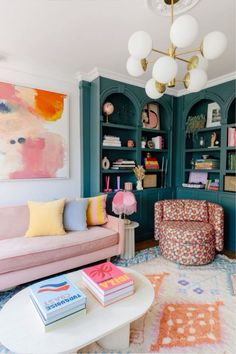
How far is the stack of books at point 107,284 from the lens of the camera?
4.62 ft

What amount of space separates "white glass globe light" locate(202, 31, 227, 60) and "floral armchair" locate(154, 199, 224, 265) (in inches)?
75.3

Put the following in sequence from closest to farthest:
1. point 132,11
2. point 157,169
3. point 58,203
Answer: point 132,11
point 58,203
point 157,169

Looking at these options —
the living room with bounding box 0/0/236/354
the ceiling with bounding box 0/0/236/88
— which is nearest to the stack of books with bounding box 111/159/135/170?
the living room with bounding box 0/0/236/354

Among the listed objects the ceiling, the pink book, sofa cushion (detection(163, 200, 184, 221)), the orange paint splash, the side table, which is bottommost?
the side table

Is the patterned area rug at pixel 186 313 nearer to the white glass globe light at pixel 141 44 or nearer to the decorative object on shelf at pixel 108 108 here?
the white glass globe light at pixel 141 44

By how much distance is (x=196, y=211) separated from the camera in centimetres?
305

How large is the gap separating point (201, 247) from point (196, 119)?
2010 millimetres

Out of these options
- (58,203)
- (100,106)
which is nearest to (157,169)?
(100,106)

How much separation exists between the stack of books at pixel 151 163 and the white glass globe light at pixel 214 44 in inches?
90.2

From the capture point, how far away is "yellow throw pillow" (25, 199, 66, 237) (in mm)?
2381

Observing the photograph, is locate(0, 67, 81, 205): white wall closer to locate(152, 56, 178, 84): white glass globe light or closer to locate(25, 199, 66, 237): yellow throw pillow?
locate(25, 199, 66, 237): yellow throw pillow

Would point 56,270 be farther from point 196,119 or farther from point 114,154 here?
point 196,119

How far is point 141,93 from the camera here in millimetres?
3424

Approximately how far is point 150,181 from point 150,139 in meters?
0.74
